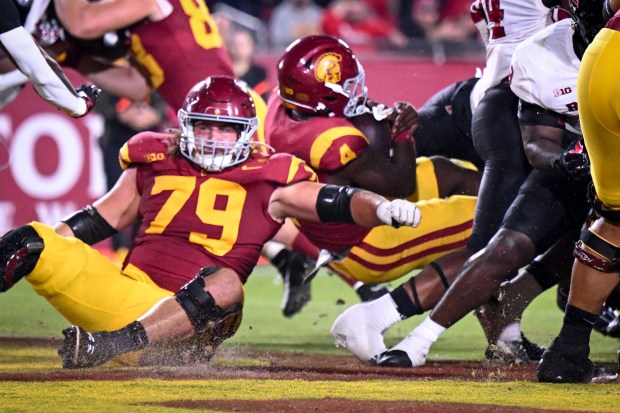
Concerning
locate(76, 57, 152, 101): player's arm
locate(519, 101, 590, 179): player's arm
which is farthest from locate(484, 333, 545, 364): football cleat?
locate(76, 57, 152, 101): player's arm

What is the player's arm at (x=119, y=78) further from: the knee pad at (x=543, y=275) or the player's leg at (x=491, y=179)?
the knee pad at (x=543, y=275)

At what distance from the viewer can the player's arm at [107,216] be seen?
187 inches

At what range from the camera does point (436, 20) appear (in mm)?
10672

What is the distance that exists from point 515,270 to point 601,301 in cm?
54

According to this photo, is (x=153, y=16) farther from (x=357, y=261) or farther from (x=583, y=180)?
(x=583, y=180)

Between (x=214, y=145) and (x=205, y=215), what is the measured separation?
11.1 inches

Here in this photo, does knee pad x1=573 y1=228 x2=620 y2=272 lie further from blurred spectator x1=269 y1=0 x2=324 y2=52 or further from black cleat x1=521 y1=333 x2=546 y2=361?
blurred spectator x1=269 y1=0 x2=324 y2=52

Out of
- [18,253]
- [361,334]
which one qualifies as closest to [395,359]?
[361,334]

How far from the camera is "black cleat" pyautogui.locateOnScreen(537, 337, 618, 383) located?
393cm

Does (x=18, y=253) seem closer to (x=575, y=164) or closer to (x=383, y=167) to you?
(x=383, y=167)

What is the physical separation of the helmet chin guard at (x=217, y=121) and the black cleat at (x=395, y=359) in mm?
968

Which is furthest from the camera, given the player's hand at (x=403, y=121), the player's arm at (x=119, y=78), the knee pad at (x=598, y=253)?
the player's arm at (x=119, y=78)

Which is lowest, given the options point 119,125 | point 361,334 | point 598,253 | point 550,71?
point 119,125

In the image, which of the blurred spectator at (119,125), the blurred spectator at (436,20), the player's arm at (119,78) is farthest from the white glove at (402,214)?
the blurred spectator at (436,20)
